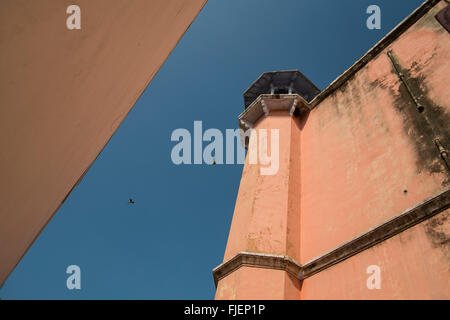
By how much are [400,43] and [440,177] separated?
543cm

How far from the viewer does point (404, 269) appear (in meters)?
5.40

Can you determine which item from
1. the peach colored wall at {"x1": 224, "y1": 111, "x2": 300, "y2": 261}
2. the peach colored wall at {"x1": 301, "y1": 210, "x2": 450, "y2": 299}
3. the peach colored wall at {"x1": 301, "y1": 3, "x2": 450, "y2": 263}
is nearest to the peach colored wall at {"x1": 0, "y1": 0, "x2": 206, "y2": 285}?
the peach colored wall at {"x1": 301, "y1": 210, "x2": 450, "y2": 299}

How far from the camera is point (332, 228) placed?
7.54m

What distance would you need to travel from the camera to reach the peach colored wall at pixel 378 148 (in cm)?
662

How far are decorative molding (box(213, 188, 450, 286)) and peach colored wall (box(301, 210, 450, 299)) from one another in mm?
103

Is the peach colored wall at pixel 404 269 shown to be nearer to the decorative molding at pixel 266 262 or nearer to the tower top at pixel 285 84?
the decorative molding at pixel 266 262

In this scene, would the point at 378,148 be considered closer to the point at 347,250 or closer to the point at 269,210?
the point at 347,250

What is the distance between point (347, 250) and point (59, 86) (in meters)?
6.37

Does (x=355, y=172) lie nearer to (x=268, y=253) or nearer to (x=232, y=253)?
(x=268, y=253)

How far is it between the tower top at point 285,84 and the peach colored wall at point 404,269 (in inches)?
368

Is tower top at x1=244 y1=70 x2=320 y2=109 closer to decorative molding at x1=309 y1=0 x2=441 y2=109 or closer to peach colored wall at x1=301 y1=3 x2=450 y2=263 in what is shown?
decorative molding at x1=309 y1=0 x2=441 y2=109

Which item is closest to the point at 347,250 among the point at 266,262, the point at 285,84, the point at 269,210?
the point at 266,262

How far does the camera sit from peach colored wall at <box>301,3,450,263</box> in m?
6.62

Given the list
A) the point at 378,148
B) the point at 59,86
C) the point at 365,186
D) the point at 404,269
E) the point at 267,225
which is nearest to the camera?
the point at 59,86
